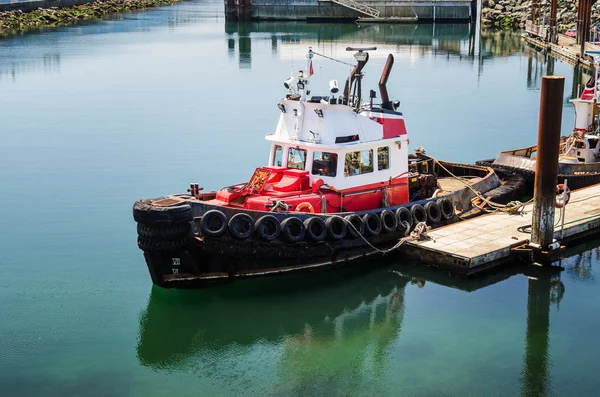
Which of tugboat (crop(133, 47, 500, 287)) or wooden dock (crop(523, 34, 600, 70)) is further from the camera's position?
wooden dock (crop(523, 34, 600, 70))

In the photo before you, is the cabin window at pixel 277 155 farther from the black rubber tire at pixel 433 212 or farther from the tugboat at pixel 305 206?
the black rubber tire at pixel 433 212

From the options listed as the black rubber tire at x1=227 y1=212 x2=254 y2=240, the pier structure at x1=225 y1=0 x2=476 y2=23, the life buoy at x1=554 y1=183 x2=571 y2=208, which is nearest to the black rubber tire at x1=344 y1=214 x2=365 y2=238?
the black rubber tire at x1=227 y1=212 x2=254 y2=240

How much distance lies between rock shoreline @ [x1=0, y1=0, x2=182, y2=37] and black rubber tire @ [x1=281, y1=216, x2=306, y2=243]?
190 feet

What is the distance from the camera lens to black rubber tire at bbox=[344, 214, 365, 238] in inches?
625

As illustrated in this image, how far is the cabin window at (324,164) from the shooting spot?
637 inches

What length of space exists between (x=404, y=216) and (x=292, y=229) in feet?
9.31

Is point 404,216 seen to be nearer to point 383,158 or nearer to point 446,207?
point 383,158

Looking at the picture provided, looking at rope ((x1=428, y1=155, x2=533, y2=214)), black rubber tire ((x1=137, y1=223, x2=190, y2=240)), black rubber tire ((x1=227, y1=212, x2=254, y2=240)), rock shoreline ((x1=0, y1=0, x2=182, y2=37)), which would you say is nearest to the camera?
black rubber tire ((x1=137, y1=223, x2=190, y2=240))

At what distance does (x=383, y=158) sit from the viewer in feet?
55.6

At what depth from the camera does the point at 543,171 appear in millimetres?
15906

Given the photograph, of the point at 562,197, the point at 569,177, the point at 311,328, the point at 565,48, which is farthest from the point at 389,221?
the point at 565,48

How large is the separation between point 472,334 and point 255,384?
3.99 m

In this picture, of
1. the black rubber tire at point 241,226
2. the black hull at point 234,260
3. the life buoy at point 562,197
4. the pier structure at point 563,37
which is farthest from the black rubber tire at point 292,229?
the pier structure at point 563,37

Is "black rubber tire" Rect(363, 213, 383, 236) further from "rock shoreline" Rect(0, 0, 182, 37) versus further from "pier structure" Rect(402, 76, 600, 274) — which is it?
A: "rock shoreline" Rect(0, 0, 182, 37)
